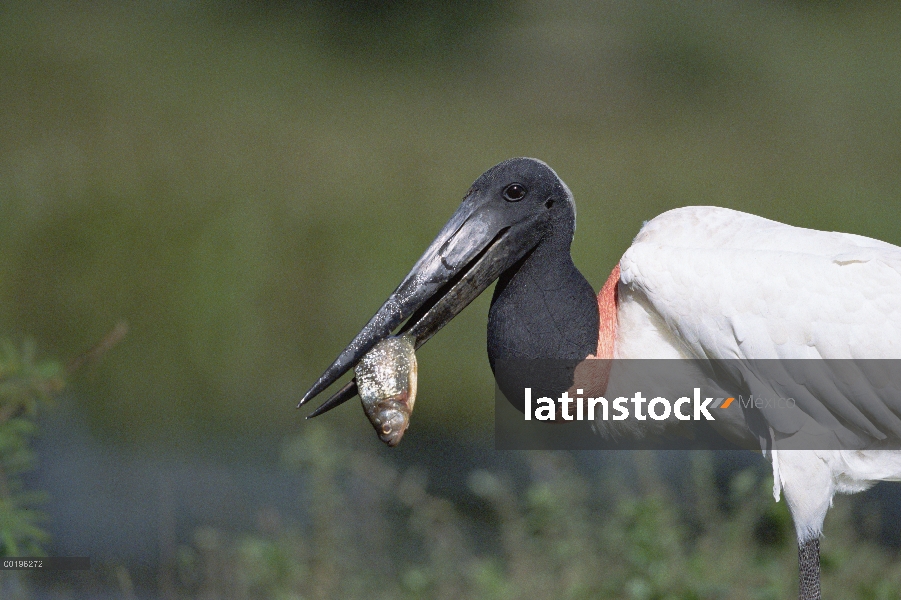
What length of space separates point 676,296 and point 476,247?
0.60 meters

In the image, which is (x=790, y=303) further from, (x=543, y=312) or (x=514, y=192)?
(x=514, y=192)

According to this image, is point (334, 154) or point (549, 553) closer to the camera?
point (549, 553)

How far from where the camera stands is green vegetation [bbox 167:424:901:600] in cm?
410

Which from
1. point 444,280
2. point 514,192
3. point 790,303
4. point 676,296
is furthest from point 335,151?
point 790,303

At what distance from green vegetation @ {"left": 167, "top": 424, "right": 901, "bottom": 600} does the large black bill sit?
1.03 metres

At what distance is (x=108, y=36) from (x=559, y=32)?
4.17m

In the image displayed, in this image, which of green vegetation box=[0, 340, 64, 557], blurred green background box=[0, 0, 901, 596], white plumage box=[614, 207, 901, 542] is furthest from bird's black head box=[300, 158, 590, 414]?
blurred green background box=[0, 0, 901, 596]

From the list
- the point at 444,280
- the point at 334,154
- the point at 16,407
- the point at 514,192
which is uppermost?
the point at 334,154

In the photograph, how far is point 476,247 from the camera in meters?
3.49

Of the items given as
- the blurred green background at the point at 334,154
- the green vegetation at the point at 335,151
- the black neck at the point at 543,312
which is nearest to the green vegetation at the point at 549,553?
the black neck at the point at 543,312

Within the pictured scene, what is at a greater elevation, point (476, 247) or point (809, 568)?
point (476, 247)

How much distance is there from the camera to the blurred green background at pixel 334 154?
705 cm

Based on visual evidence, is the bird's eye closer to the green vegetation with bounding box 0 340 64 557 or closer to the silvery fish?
the silvery fish

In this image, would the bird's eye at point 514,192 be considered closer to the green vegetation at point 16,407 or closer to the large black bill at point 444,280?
the large black bill at point 444,280
